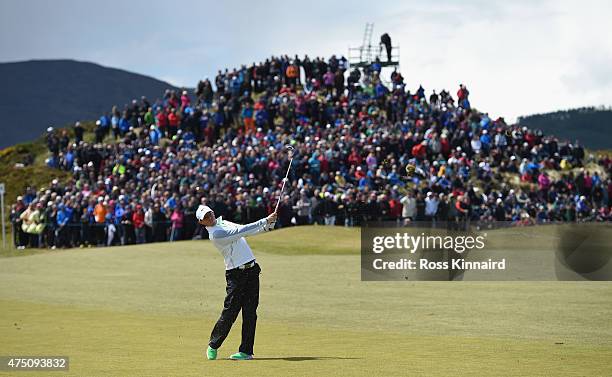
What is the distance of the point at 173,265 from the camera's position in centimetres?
3366

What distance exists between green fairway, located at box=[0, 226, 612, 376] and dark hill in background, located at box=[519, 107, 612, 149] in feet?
145

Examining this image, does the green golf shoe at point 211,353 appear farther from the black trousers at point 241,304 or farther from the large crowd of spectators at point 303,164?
the large crowd of spectators at point 303,164

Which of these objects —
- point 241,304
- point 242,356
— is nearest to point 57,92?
point 241,304

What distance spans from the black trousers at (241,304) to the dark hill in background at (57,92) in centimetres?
8919

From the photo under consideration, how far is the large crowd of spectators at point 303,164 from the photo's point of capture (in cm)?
4116

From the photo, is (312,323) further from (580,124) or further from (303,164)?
(580,124)

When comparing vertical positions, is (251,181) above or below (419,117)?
below

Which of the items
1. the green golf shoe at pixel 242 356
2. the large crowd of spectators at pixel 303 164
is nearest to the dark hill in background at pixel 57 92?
the large crowd of spectators at pixel 303 164

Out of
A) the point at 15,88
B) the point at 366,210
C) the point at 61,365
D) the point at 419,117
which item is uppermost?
the point at 15,88

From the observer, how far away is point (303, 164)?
43.1 m

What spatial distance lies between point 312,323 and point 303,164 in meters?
24.6

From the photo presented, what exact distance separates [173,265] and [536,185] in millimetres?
17781

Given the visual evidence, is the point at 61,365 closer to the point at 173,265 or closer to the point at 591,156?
the point at 173,265

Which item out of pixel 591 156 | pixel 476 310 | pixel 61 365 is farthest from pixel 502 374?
pixel 591 156
